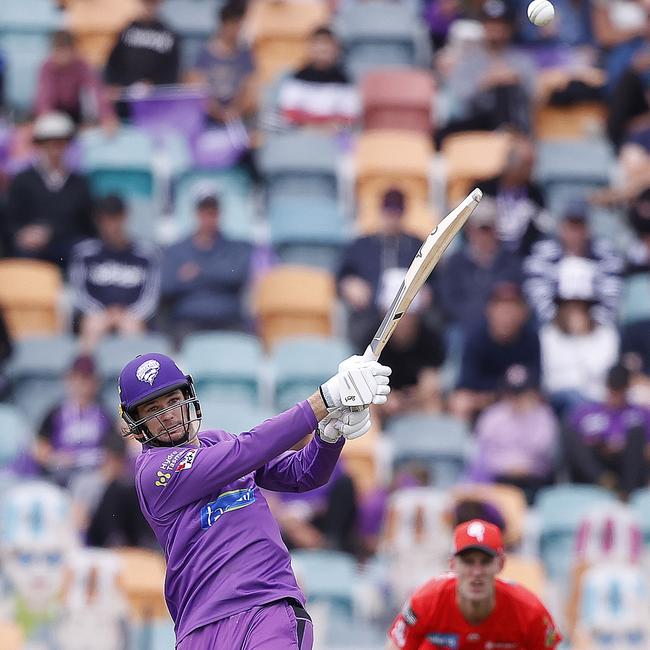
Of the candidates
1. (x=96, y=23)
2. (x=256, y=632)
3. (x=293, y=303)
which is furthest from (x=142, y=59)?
(x=256, y=632)

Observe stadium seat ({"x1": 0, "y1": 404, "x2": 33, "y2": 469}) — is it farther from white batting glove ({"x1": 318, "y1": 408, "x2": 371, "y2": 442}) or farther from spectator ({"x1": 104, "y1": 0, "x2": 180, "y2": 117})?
white batting glove ({"x1": 318, "y1": 408, "x2": 371, "y2": 442})

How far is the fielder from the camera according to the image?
21.3ft

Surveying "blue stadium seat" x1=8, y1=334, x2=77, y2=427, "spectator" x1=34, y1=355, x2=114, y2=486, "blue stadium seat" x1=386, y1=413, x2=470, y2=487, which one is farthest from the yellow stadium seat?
"blue stadium seat" x1=386, y1=413, x2=470, y2=487

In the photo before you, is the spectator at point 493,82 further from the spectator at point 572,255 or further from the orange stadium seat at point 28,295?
the orange stadium seat at point 28,295

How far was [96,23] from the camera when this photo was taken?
14672 mm

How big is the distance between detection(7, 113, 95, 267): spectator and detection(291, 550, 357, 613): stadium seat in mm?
3258

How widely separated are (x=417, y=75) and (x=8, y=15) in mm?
3398

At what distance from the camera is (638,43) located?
14.9m

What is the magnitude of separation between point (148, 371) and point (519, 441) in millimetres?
5444

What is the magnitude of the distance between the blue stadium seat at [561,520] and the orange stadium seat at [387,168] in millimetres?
3042

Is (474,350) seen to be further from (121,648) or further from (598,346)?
(121,648)

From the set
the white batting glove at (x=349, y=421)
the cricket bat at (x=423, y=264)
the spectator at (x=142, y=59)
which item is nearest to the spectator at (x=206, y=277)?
the spectator at (x=142, y=59)

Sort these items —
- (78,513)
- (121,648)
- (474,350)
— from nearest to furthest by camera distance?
(121,648)
(78,513)
(474,350)

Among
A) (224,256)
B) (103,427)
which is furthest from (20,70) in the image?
(103,427)
